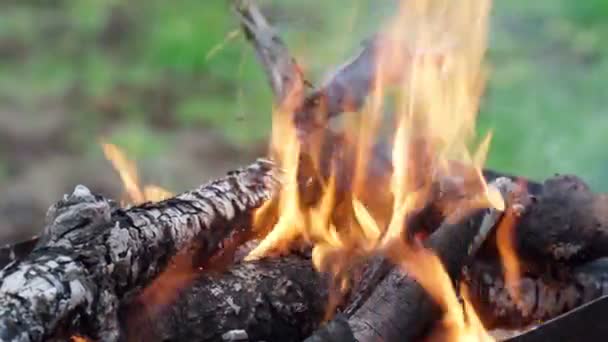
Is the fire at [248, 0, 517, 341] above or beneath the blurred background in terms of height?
beneath

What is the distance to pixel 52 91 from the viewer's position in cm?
360

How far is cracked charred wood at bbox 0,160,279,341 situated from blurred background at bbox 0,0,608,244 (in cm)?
156

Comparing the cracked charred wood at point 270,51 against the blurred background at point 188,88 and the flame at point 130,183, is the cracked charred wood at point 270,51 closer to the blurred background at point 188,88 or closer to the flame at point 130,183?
the flame at point 130,183

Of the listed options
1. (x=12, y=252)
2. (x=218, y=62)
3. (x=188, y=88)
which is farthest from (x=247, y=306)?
(x=218, y=62)

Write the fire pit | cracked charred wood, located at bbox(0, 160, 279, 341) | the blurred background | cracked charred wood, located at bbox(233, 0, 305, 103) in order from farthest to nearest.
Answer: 1. the blurred background
2. cracked charred wood, located at bbox(233, 0, 305, 103)
3. the fire pit
4. cracked charred wood, located at bbox(0, 160, 279, 341)

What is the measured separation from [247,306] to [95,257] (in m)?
0.26

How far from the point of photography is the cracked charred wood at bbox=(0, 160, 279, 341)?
3.40 ft

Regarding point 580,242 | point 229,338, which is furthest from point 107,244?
point 580,242

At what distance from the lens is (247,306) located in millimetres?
1294

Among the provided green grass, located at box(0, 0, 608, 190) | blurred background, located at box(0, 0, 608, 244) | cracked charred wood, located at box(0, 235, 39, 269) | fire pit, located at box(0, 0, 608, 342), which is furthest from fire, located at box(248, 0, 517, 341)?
green grass, located at box(0, 0, 608, 190)

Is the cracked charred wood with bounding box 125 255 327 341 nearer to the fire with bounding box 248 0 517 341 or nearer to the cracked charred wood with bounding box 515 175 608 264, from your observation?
the fire with bounding box 248 0 517 341

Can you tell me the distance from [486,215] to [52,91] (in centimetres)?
259

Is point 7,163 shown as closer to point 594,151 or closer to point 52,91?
point 52,91

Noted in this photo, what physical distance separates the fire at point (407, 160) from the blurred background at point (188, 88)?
124 cm
